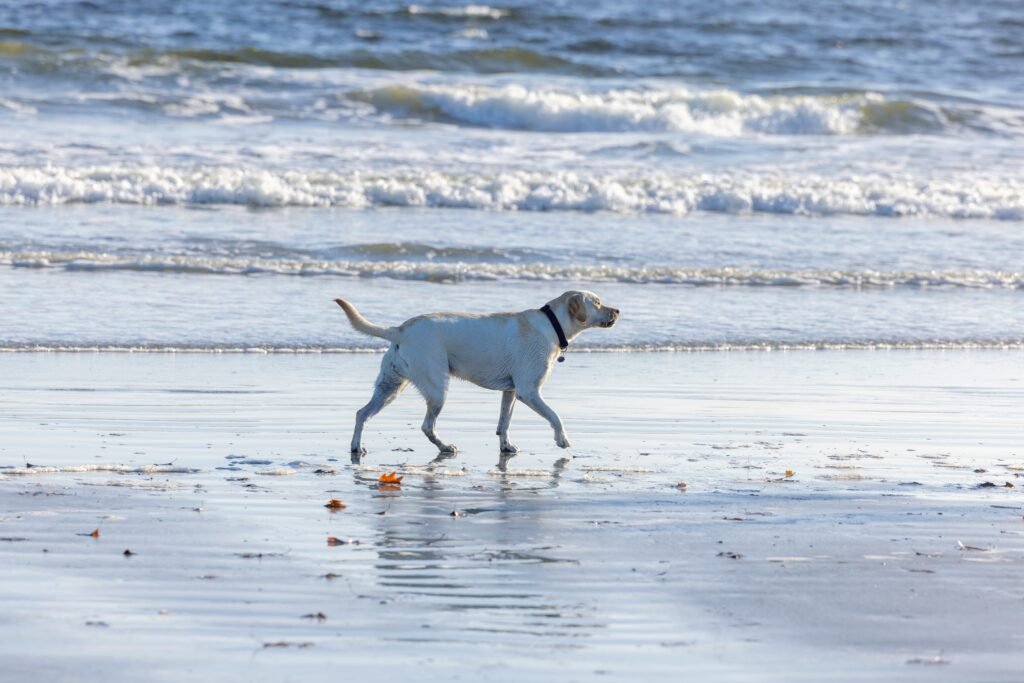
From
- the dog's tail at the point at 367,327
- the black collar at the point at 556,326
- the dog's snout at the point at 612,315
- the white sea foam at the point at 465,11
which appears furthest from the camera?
the white sea foam at the point at 465,11

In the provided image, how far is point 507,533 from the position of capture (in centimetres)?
550

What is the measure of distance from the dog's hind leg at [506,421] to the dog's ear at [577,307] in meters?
0.53

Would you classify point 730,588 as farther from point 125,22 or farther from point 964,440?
point 125,22

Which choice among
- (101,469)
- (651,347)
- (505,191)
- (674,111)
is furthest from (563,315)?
(674,111)

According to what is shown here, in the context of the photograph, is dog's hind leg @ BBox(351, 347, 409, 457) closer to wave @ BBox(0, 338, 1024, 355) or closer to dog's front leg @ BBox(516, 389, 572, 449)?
dog's front leg @ BBox(516, 389, 572, 449)

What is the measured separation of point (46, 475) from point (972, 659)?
3.88 metres

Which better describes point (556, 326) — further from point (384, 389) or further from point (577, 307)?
point (384, 389)

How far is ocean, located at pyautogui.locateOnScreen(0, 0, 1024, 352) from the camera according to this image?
1189 centimetres

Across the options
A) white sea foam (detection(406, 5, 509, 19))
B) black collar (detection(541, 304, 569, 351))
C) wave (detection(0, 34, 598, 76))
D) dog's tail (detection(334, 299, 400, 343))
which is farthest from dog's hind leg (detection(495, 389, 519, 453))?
white sea foam (detection(406, 5, 509, 19))

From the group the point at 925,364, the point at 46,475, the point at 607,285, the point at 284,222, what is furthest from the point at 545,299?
the point at 46,475

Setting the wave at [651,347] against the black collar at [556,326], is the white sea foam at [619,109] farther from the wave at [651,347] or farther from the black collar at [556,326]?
the black collar at [556,326]

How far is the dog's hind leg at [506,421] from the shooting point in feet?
24.1

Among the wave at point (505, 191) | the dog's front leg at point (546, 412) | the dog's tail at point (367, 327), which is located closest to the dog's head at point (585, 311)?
the dog's front leg at point (546, 412)

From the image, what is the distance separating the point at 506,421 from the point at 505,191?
10087 millimetres
